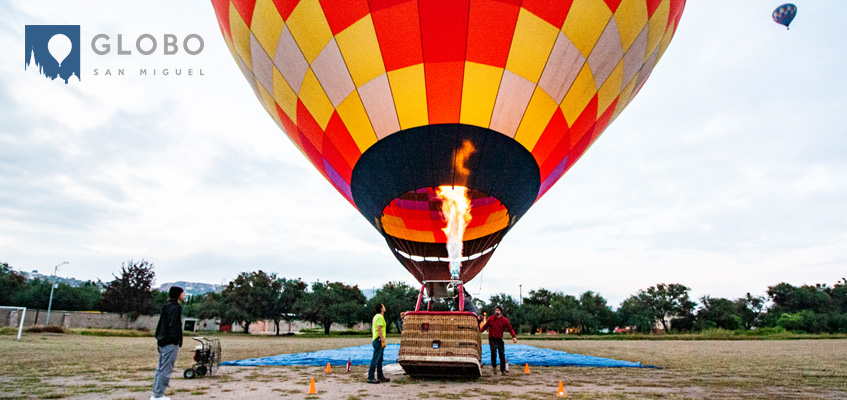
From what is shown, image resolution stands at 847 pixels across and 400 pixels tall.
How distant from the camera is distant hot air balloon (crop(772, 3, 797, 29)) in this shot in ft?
62.9

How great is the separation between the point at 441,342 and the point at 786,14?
72.5ft

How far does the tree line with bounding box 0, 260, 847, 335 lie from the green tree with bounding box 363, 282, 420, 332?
0.10m

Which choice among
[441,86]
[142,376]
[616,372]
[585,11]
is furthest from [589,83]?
[142,376]

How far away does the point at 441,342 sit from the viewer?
19.1ft

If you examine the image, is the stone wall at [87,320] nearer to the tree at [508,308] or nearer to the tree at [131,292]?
the tree at [131,292]

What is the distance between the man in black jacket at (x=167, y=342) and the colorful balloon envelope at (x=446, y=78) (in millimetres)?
3167

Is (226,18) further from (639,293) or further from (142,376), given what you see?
(639,293)

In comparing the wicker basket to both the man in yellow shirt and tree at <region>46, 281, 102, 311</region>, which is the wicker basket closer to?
the man in yellow shirt

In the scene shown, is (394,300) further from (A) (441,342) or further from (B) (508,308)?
(A) (441,342)

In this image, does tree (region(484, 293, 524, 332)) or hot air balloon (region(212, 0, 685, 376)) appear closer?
hot air balloon (region(212, 0, 685, 376))

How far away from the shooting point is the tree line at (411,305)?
39.2 meters

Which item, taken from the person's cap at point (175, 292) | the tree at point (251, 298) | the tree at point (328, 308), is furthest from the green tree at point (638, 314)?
the person's cap at point (175, 292)

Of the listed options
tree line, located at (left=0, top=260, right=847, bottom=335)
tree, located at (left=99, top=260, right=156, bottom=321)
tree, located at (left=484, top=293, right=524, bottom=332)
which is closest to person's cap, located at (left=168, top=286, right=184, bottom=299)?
tree line, located at (left=0, top=260, right=847, bottom=335)

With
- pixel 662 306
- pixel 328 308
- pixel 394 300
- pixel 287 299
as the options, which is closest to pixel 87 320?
pixel 287 299
